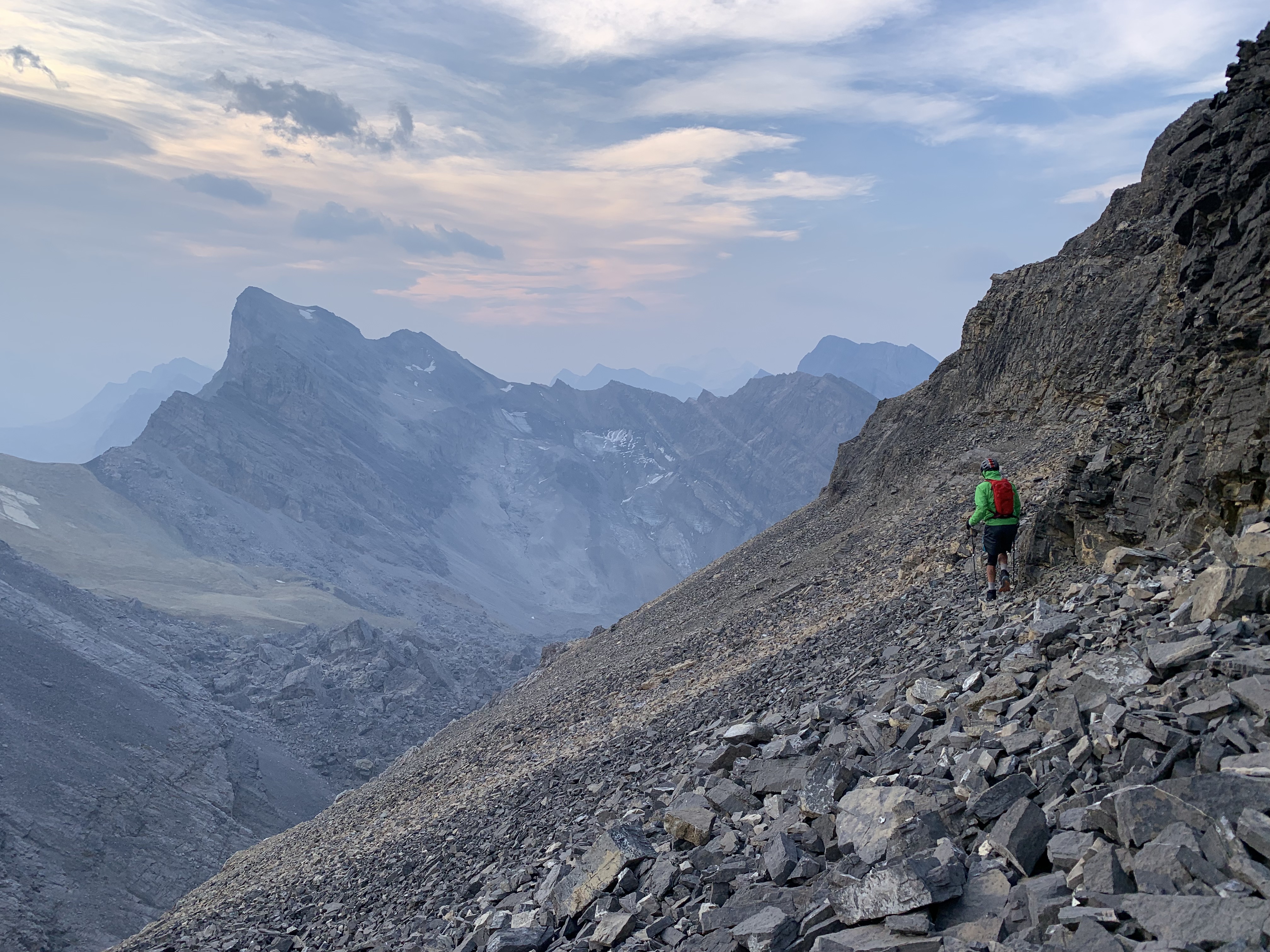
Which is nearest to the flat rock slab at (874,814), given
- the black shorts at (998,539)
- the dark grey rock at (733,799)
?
the dark grey rock at (733,799)

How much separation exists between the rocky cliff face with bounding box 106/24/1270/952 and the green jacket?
0.45 m

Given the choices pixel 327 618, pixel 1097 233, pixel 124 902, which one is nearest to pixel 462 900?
pixel 124 902

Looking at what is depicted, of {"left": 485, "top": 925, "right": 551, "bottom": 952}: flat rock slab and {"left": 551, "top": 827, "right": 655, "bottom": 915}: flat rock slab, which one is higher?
{"left": 551, "top": 827, "right": 655, "bottom": 915}: flat rock slab

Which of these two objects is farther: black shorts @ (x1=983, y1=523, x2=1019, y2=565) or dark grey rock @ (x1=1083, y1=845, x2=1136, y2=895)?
black shorts @ (x1=983, y1=523, x2=1019, y2=565)

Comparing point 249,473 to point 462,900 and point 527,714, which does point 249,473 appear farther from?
point 462,900

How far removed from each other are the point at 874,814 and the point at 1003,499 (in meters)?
7.06

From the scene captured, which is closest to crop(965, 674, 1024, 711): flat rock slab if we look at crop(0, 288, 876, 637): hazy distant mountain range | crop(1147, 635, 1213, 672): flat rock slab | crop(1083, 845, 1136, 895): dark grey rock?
crop(1147, 635, 1213, 672): flat rock slab

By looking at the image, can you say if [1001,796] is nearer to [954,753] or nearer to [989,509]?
[954,753]

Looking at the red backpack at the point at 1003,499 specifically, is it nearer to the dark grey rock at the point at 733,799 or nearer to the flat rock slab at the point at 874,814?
the dark grey rock at the point at 733,799

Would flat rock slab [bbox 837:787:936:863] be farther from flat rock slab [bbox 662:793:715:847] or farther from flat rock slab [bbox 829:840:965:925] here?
flat rock slab [bbox 662:793:715:847]

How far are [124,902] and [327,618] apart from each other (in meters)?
51.4

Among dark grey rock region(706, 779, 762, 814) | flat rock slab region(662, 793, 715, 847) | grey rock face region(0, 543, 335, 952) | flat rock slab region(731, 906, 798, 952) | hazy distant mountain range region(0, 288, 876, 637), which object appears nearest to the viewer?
flat rock slab region(731, 906, 798, 952)

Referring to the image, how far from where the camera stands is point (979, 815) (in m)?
5.93

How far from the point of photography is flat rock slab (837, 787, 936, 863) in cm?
626
